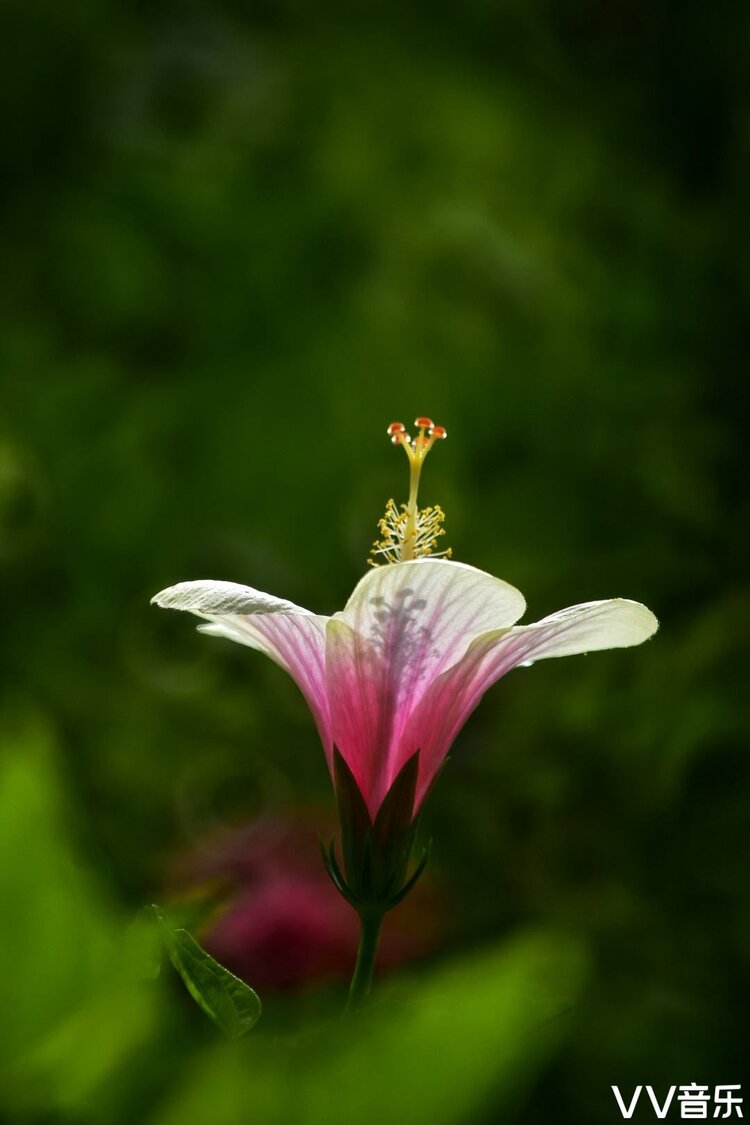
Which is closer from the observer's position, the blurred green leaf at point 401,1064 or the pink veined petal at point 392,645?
the blurred green leaf at point 401,1064

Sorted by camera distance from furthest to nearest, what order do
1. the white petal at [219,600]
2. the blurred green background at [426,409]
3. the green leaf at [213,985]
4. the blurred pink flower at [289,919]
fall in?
the blurred green background at [426,409] < the blurred pink flower at [289,919] < the white petal at [219,600] < the green leaf at [213,985]

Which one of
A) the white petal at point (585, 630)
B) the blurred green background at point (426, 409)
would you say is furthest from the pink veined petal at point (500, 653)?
the blurred green background at point (426, 409)

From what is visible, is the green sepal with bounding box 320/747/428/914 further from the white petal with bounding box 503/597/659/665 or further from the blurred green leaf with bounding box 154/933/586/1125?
the blurred green leaf with bounding box 154/933/586/1125

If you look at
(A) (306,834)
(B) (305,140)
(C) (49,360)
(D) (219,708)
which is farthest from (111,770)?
(B) (305,140)

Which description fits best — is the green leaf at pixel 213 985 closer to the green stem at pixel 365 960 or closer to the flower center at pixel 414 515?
the green stem at pixel 365 960

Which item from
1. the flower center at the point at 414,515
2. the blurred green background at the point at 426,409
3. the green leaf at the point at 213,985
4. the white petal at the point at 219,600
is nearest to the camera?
the green leaf at the point at 213,985

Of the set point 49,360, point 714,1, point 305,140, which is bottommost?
point 49,360

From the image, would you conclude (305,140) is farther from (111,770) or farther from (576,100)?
(111,770)

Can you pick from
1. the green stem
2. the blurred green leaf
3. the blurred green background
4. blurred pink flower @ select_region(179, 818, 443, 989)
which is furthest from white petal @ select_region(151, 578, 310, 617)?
blurred pink flower @ select_region(179, 818, 443, 989)
